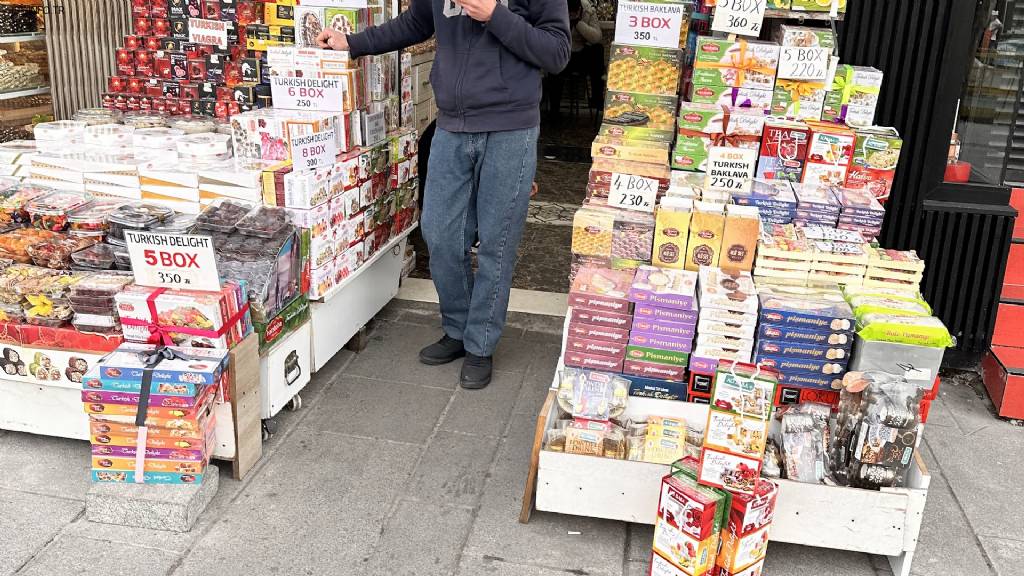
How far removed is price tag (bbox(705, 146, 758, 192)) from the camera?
4.25 m

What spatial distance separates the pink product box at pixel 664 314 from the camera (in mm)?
3492

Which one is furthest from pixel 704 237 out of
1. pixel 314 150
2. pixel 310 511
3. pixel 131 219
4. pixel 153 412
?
pixel 131 219

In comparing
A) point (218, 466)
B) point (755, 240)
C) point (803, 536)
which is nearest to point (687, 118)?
point (755, 240)

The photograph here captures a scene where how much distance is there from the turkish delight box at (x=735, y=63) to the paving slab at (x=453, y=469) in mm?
2045

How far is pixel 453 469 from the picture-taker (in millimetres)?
3752

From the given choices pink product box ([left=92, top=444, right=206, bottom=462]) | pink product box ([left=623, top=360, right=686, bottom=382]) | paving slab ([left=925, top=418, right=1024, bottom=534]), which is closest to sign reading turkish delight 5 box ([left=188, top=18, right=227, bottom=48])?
pink product box ([left=92, top=444, right=206, bottom=462])

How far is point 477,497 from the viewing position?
355 cm

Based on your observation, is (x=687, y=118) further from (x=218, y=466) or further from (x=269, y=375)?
(x=218, y=466)

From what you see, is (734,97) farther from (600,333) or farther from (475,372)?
(475,372)

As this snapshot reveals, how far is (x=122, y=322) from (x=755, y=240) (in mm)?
2588

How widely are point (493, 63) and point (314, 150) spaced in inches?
36.7

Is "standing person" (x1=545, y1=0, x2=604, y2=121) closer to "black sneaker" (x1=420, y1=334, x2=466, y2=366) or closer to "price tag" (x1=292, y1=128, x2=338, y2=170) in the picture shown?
"black sneaker" (x1=420, y1=334, x2=466, y2=366)

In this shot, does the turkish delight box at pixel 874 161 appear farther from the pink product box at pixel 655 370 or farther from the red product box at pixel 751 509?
the red product box at pixel 751 509

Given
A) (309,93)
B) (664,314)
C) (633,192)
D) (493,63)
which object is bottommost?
(664,314)
